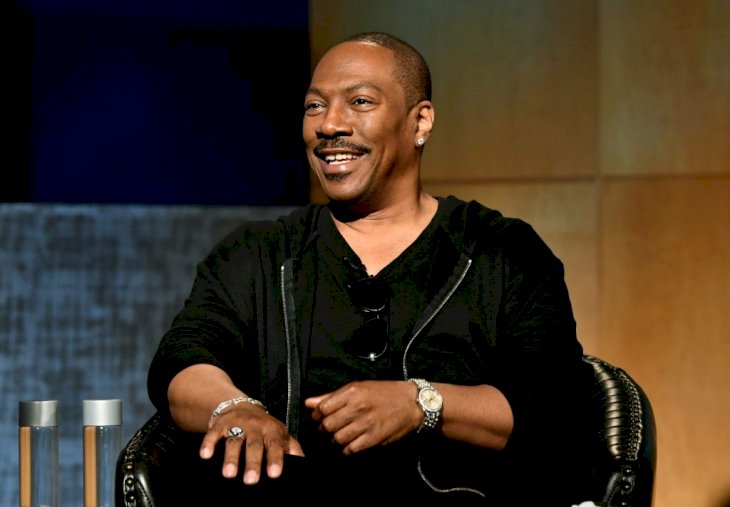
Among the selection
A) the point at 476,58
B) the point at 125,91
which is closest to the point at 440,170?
the point at 476,58

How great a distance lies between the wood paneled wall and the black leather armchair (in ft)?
4.09

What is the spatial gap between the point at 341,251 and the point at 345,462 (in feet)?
2.13

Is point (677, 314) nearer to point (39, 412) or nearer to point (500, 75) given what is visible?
point (500, 75)

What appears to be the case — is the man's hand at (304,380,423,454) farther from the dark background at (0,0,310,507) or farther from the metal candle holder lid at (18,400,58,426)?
the dark background at (0,0,310,507)

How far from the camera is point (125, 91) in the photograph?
3779mm

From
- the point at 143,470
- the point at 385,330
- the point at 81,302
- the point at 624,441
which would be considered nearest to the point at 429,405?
the point at 385,330

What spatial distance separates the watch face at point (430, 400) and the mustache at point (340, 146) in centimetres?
62

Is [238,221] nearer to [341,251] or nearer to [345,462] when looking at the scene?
[341,251]

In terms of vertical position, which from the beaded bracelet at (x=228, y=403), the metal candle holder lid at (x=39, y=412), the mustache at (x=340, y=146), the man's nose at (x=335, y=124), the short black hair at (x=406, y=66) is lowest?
the metal candle holder lid at (x=39, y=412)

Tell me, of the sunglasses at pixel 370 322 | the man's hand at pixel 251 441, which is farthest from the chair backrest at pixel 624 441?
the man's hand at pixel 251 441

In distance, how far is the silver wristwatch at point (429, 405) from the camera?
2.28 meters

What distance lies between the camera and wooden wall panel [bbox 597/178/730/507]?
3623mm

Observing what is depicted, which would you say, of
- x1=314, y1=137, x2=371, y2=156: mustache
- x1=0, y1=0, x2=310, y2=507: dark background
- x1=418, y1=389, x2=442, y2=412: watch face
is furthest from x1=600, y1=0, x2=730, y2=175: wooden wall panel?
x1=418, y1=389, x2=442, y2=412: watch face

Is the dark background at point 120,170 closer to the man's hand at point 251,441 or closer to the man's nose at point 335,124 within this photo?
the man's nose at point 335,124
